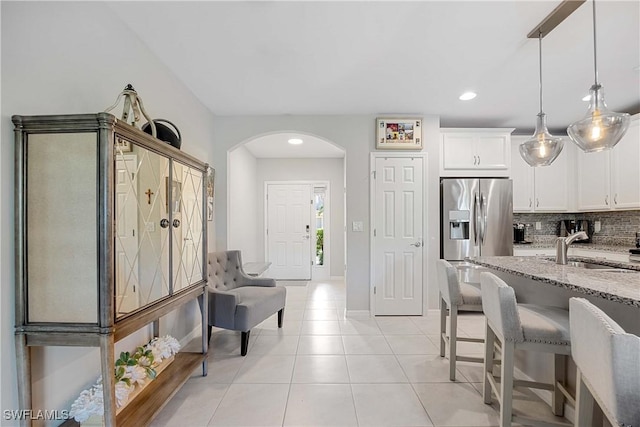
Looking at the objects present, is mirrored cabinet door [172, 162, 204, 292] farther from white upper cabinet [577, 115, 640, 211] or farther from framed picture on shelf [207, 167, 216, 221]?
white upper cabinet [577, 115, 640, 211]

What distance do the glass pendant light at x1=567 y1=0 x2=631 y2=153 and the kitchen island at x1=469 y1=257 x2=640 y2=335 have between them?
806 mm

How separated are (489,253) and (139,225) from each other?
368 centimetres

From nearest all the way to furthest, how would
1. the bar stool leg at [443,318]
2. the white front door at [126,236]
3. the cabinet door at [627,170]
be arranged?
1. the white front door at [126,236]
2. the bar stool leg at [443,318]
3. the cabinet door at [627,170]

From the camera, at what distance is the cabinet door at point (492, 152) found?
3.73 metres

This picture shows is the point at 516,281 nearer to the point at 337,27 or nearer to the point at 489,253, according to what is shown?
the point at 489,253

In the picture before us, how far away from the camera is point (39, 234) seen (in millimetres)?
1262

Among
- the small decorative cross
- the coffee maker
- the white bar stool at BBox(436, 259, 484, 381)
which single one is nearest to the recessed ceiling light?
the white bar stool at BBox(436, 259, 484, 381)

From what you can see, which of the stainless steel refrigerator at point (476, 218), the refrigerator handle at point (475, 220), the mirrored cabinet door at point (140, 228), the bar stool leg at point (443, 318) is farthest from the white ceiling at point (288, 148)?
the mirrored cabinet door at point (140, 228)

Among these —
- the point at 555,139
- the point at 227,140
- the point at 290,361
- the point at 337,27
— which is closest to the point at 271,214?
the point at 227,140

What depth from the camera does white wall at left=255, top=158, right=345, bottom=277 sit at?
5852mm

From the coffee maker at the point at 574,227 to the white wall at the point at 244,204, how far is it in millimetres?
4775

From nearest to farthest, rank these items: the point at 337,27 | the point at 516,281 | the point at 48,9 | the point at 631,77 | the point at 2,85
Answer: the point at 2,85
the point at 48,9
the point at 337,27
the point at 516,281
the point at 631,77

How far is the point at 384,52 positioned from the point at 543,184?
3.32m

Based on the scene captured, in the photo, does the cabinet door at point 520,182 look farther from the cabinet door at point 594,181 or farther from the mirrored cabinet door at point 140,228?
the mirrored cabinet door at point 140,228
